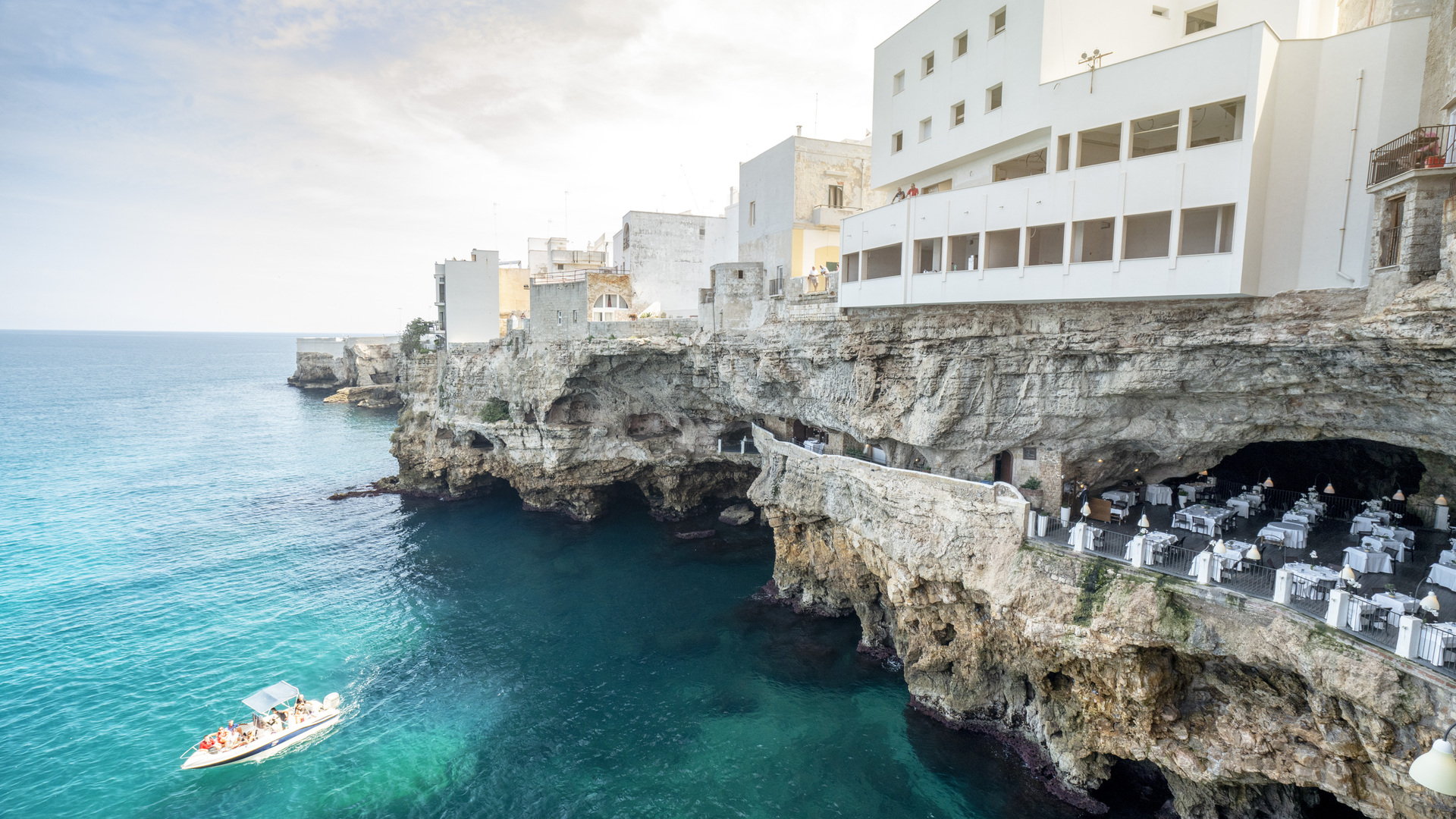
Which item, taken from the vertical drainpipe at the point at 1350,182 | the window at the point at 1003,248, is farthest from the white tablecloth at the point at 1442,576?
the window at the point at 1003,248

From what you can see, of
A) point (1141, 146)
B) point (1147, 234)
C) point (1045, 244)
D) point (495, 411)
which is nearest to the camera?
point (1147, 234)

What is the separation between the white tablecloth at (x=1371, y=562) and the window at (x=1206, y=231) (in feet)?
26.1

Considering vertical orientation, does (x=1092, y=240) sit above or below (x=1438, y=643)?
above

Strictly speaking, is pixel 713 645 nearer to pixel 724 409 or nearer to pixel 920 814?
pixel 920 814

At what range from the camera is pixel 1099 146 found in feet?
61.8

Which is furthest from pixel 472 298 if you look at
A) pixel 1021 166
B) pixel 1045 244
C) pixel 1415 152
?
pixel 1415 152

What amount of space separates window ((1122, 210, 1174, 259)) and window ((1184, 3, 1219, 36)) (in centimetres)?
562

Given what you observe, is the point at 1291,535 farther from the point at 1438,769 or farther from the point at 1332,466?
the point at 1438,769

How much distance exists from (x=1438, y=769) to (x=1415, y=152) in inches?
472

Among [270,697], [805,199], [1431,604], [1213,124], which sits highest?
[805,199]

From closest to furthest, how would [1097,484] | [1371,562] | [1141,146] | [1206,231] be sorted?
[1371,562] → [1206,231] → [1141,146] → [1097,484]

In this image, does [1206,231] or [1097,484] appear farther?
[1097,484]

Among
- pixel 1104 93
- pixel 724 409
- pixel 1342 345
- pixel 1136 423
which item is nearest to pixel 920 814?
pixel 1136 423

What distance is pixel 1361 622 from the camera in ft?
42.4
